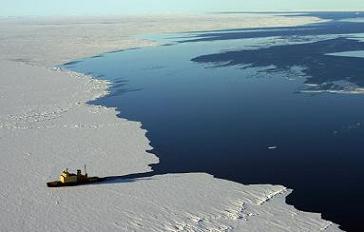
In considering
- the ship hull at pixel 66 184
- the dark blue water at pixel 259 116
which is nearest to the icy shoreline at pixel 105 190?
the ship hull at pixel 66 184

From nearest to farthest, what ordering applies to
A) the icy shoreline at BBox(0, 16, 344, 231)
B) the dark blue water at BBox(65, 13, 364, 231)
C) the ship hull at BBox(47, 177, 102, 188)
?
the icy shoreline at BBox(0, 16, 344, 231), the ship hull at BBox(47, 177, 102, 188), the dark blue water at BBox(65, 13, 364, 231)

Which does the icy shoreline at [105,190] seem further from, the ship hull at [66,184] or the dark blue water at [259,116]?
the dark blue water at [259,116]

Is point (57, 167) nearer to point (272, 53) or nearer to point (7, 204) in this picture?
point (7, 204)

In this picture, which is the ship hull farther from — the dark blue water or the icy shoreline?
the dark blue water

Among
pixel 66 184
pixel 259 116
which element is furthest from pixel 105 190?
pixel 259 116

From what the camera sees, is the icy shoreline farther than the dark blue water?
No

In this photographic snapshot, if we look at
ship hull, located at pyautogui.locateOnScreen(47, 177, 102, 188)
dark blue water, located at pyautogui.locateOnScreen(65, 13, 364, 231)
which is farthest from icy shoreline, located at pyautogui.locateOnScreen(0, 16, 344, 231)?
dark blue water, located at pyautogui.locateOnScreen(65, 13, 364, 231)

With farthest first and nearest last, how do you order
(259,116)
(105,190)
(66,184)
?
(259,116) < (66,184) < (105,190)

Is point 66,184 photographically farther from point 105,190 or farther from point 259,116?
point 259,116

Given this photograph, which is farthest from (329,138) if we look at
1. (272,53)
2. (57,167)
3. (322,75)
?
(272,53)
